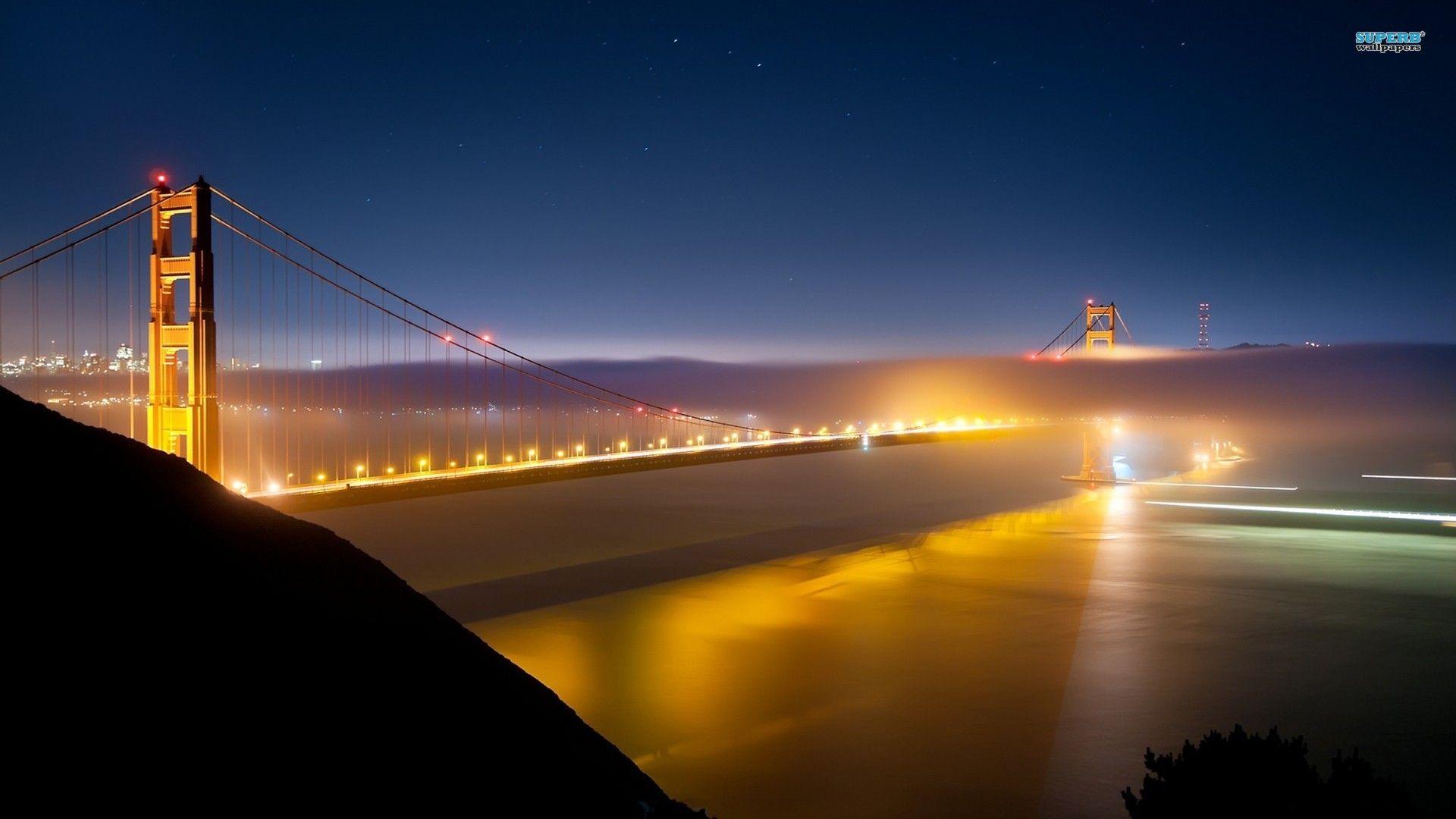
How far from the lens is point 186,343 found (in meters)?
16.8

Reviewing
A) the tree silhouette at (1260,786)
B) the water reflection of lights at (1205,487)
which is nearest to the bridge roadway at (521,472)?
the tree silhouette at (1260,786)

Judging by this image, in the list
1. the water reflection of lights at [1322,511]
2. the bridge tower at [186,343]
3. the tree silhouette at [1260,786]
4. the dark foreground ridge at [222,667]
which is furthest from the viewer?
the water reflection of lights at [1322,511]

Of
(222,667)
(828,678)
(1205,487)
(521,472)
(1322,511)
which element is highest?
(222,667)

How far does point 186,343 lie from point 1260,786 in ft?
54.6

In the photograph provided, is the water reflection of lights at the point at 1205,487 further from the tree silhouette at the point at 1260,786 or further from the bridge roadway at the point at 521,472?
the tree silhouette at the point at 1260,786

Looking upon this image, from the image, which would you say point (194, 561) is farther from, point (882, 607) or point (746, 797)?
point (882, 607)

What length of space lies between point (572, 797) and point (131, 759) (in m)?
1.73

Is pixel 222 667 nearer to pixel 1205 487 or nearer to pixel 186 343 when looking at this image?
pixel 186 343

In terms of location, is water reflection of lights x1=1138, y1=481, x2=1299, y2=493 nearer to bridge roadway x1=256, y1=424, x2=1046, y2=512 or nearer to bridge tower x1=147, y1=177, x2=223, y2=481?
bridge roadway x1=256, y1=424, x2=1046, y2=512

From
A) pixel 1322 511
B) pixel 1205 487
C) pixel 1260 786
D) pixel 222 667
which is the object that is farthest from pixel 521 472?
pixel 1205 487

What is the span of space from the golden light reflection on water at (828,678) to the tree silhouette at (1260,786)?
643 cm

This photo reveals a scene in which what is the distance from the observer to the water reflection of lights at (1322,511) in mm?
46562

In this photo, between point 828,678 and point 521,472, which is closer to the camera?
point 828,678

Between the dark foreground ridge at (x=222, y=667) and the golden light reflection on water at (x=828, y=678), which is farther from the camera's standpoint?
the golden light reflection on water at (x=828, y=678)
